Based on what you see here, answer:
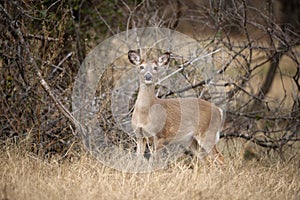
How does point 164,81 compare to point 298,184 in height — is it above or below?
above

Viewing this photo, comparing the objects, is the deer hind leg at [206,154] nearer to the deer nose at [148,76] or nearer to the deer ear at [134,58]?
the deer nose at [148,76]

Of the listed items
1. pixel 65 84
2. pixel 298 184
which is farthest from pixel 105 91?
pixel 298 184

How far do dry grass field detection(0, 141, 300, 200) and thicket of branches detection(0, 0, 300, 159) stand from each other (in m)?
0.60

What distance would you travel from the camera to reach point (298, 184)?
21.5 ft

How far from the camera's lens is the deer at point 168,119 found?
287 inches

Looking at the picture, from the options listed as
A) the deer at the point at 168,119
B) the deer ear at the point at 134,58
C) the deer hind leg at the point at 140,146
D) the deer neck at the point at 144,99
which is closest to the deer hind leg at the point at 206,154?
the deer at the point at 168,119

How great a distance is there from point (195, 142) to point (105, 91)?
158 centimetres

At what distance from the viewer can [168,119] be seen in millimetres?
7633

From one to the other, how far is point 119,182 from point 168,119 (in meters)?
2.14

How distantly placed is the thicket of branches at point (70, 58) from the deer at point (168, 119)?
2.02 ft

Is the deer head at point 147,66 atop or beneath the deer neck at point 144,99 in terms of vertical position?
atop

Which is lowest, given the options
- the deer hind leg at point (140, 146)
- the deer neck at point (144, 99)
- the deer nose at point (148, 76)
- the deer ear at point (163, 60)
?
the deer hind leg at point (140, 146)

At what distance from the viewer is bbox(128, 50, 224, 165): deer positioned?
23.9 feet

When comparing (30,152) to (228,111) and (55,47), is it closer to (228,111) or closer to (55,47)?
(55,47)
